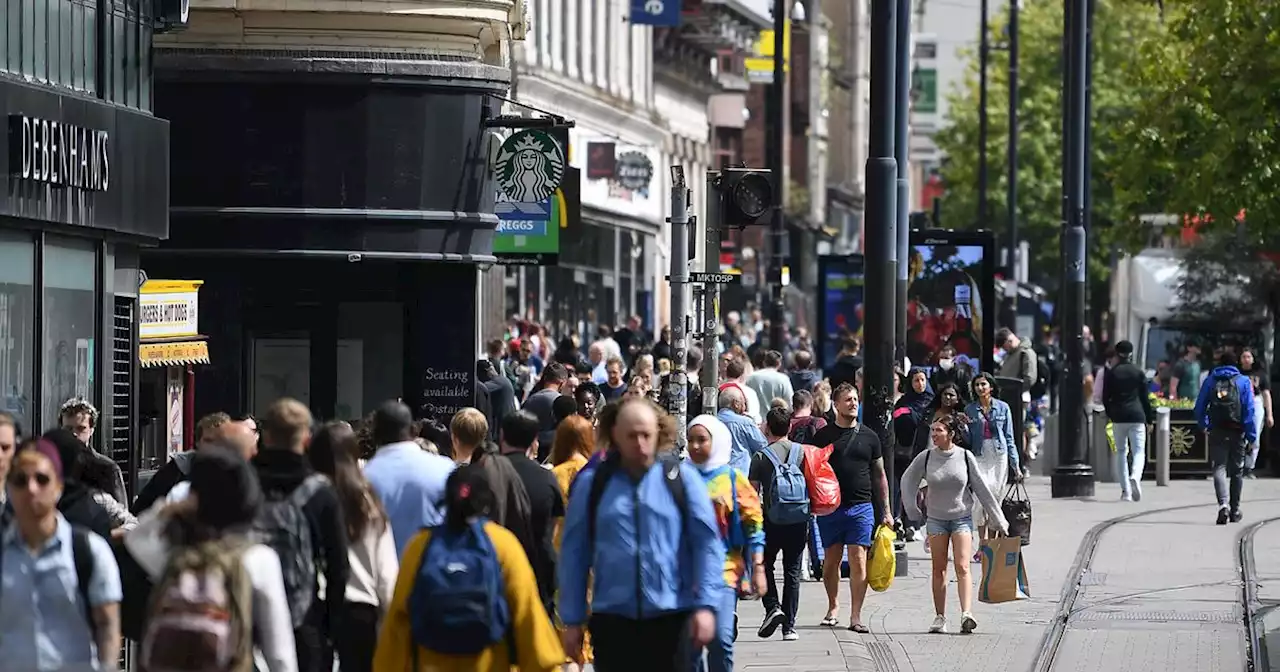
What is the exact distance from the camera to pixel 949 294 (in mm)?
30859

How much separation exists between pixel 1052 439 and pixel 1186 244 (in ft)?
65.0

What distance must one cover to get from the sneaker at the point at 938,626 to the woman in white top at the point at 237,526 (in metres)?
9.02

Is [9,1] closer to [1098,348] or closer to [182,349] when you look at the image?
[182,349]

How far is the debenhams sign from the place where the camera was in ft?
57.5

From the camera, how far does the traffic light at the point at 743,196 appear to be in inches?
703

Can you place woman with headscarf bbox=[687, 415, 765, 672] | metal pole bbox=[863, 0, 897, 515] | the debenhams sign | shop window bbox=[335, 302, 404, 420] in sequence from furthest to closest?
shop window bbox=[335, 302, 404, 420]
metal pole bbox=[863, 0, 897, 515]
the debenhams sign
woman with headscarf bbox=[687, 415, 765, 672]

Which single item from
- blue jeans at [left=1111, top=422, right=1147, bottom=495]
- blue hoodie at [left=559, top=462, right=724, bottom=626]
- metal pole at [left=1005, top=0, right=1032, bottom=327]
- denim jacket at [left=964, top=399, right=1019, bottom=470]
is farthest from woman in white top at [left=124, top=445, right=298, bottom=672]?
metal pole at [left=1005, top=0, right=1032, bottom=327]

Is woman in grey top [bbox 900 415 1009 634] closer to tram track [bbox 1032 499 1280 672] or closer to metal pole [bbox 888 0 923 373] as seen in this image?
tram track [bbox 1032 499 1280 672]

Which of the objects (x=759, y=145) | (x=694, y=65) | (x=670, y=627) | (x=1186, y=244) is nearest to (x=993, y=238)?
(x=670, y=627)

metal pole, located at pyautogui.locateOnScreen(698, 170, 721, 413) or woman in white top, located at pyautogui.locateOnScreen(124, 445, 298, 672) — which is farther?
metal pole, located at pyautogui.locateOnScreen(698, 170, 721, 413)

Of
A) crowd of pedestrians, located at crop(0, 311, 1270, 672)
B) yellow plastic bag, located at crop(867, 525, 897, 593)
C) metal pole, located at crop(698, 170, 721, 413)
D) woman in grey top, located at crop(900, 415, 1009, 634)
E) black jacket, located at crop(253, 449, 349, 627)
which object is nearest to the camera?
crowd of pedestrians, located at crop(0, 311, 1270, 672)

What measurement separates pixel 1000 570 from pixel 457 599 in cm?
833

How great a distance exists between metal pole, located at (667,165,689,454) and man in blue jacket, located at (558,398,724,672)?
6548 millimetres

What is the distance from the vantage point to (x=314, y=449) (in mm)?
10422
